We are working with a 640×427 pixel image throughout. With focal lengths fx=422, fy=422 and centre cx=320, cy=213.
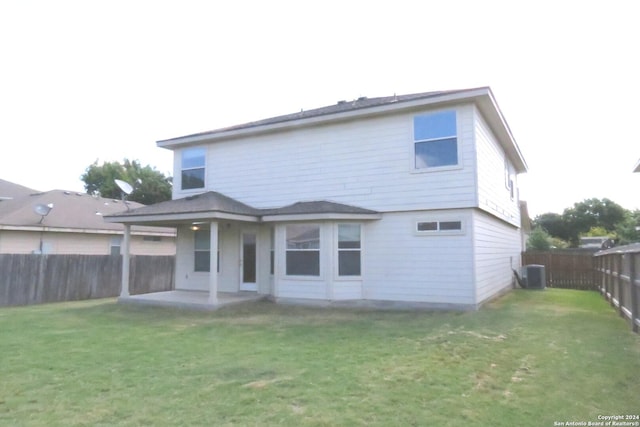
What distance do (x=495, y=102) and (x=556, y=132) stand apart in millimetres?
13350

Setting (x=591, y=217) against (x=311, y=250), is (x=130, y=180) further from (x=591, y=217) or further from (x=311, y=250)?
A: (x=591, y=217)

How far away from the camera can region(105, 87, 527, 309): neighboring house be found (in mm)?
10367

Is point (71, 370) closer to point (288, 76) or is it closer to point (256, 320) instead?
point (256, 320)

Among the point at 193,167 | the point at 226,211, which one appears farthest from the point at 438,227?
the point at 193,167

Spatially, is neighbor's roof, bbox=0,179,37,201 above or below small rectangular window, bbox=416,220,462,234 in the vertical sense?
above

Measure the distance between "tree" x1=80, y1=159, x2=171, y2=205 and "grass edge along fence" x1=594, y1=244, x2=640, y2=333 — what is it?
34.6m

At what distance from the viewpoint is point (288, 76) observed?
14.0m

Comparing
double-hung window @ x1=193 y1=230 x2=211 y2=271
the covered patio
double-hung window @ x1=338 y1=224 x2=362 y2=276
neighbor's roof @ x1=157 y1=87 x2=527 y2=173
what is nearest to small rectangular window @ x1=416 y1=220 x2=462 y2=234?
the covered patio

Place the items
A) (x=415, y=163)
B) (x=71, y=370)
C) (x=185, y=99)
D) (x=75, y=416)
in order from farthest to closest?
(x=185, y=99), (x=415, y=163), (x=71, y=370), (x=75, y=416)

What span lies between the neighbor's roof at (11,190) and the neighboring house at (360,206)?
12797 mm

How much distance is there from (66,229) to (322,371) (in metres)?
15.5

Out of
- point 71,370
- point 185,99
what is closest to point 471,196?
point 71,370

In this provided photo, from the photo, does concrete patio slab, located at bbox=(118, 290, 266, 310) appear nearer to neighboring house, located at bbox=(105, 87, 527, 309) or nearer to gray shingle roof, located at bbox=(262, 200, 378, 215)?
neighboring house, located at bbox=(105, 87, 527, 309)

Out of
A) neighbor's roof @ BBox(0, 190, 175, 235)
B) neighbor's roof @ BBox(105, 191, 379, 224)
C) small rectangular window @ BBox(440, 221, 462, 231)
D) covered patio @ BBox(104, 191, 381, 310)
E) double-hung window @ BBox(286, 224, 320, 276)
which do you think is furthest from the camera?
neighbor's roof @ BBox(0, 190, 175, 235)
